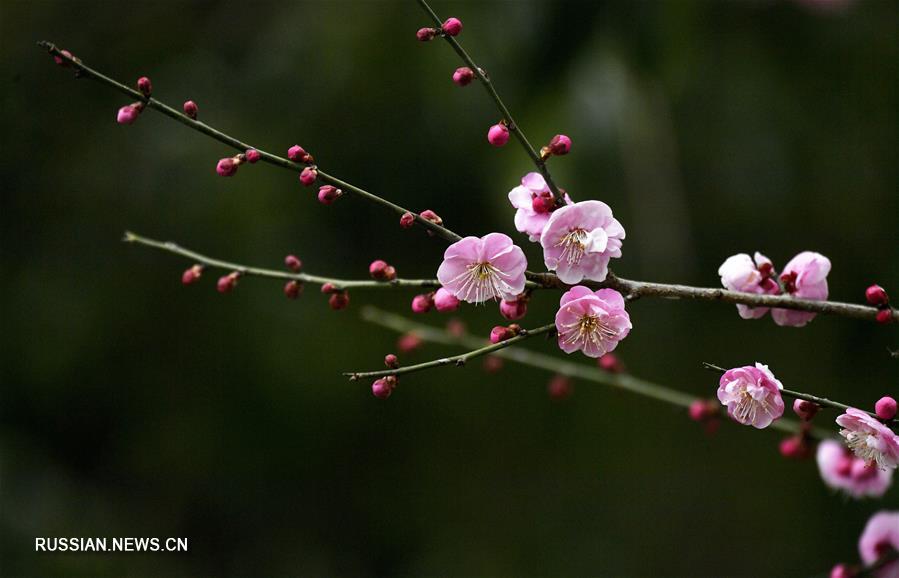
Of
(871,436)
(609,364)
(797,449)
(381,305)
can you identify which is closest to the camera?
(871,436)

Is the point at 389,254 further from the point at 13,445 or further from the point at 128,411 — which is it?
the point at 13,445

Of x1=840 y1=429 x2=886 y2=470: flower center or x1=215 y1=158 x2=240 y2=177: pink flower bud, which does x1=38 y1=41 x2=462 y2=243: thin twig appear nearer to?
x1=215 y1=158 x2=240 y2=177: pink flower bud

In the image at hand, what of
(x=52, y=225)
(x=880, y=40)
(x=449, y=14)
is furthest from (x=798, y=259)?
(x=52, y=225)

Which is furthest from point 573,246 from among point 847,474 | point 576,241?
point 847,474

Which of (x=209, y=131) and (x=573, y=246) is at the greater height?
(x=209, y=131)

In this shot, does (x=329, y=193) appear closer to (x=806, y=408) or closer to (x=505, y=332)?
(x=505, y=332)

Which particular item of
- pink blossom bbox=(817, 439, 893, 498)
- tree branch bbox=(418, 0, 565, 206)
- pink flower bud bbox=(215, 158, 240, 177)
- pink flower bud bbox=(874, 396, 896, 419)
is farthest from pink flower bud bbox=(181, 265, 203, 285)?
pink blossom bbox=(817, 439, 893, 498)

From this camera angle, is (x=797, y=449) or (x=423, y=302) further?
(x=797, y=449)
